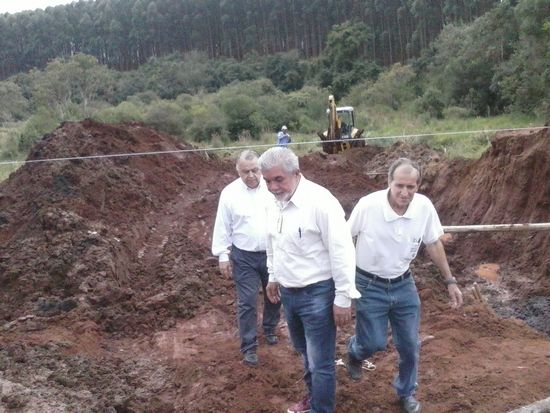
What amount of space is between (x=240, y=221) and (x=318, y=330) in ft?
5.99

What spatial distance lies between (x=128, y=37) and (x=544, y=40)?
205 feet

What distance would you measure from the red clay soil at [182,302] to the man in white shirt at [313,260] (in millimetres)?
883

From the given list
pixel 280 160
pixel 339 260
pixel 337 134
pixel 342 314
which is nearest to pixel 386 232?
pixel 339 260

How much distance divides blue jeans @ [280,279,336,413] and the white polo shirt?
426 millimetres

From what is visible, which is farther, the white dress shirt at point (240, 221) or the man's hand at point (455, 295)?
the white dress shirt at point (240, 221)

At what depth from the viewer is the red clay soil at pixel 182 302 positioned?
17.5 ft

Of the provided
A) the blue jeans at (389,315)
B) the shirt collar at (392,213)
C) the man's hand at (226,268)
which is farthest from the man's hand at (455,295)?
the man's hand at (226,268)

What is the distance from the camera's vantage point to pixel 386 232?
4477 millimetres

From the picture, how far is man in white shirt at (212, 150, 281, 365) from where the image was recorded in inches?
230

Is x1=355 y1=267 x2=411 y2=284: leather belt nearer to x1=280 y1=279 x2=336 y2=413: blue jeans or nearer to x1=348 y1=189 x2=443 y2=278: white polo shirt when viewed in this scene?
x1=348 y1=189 x2=443 y2=278: white polo shirt

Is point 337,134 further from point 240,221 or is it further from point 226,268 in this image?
point 226,268

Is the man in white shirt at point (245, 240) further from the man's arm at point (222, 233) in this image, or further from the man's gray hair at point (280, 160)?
the man's gray hair at point (280, 160)

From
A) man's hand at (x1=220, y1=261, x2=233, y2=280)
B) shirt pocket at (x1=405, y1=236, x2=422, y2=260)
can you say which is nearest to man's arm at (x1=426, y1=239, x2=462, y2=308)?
shirt pocket at (x1=405, y1=236, x2=422, y2=260)

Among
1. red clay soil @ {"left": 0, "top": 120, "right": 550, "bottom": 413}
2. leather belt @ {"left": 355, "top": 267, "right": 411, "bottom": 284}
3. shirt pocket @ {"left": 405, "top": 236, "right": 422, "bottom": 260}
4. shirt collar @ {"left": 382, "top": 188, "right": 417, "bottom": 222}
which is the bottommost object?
red clay soil @ {"left": 0, "top": 120, "right": 550, "bottom": 413}
